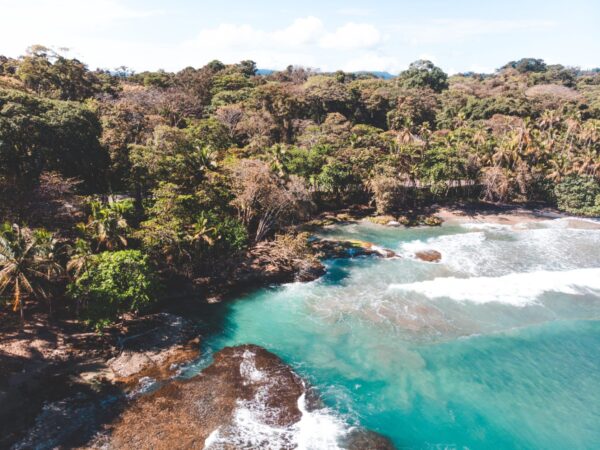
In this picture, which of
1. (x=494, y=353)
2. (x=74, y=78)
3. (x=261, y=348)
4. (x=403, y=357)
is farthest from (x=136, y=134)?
(x=494, y=353)

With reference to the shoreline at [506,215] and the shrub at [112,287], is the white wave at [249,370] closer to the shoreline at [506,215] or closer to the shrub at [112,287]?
the shrub at [112,287]

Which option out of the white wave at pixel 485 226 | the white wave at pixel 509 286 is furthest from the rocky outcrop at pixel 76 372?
the white wave at pixel 485 226

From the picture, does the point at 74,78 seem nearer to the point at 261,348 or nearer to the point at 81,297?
the point at 81,297

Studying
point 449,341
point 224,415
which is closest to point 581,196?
point 449,341

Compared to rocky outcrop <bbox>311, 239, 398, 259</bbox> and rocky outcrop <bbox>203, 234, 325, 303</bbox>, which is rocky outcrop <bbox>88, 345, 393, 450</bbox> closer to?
rocky outcrop <bbox>203, 234, 325, 303</bbox>

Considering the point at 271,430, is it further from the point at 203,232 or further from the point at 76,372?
the point at 203,232

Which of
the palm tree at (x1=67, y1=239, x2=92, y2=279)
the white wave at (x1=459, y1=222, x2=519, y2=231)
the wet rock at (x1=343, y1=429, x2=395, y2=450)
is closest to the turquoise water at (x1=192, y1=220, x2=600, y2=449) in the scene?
the wet rock at (x1=343, y1=429, x2=395, y2=450)
